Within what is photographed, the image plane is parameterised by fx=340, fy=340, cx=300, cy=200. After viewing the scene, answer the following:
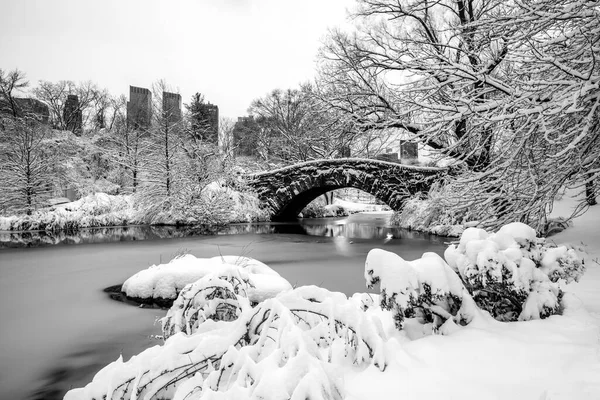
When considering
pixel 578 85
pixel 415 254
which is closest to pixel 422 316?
pixel 578 85

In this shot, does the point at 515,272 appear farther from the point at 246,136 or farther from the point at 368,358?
the point at 246,136

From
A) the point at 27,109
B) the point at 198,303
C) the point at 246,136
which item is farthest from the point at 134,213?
the point at 246,136

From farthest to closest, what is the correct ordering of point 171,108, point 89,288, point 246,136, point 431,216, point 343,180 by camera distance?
point 246,136
point 171,108
point 343,180
point 431,216
point 89,288

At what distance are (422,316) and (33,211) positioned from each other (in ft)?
61.4

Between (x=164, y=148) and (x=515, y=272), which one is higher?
(x=164, y=148)

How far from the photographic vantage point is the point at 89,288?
5.91 metres

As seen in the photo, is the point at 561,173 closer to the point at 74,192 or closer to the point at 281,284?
the point at 281,284

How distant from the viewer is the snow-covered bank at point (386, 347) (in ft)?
4.97

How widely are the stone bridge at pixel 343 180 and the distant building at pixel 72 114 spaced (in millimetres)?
21706

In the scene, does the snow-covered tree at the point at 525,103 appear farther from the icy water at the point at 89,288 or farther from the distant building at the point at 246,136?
the distant building at the point at 246,136

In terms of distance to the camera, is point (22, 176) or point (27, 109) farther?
point (27, 109)

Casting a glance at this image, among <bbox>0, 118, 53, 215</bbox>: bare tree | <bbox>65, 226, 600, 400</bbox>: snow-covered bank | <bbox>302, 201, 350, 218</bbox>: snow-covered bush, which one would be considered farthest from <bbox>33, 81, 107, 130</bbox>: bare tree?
<bbox>65, 226, 600, 400</bbox>: snow-covered bank

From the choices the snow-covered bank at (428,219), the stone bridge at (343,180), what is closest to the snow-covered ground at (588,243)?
the snow-covered bank at (428,219)

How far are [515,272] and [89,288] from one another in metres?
6.35
